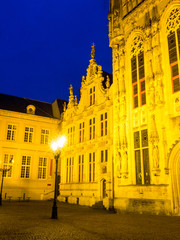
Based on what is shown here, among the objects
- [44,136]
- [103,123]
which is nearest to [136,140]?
[103,123]

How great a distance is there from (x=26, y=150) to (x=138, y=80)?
67.0 feet

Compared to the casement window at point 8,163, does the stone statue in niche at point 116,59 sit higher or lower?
higher

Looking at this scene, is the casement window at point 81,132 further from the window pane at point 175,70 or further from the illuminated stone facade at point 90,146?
the window pane at point 175,70

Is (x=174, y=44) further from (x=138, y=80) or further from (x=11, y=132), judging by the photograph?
(x=11, y=132)

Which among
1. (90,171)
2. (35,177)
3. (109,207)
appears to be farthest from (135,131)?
(35,177)

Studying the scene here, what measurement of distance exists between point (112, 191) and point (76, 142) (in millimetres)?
9398

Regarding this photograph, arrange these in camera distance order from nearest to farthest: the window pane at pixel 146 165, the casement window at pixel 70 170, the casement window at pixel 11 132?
the window pane at pixel 146 165 → the casement window at pixel 70 170 → the casement window at pixel 11 132

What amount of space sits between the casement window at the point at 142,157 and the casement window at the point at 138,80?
8.45 ft

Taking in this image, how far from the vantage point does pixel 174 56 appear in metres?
16.0

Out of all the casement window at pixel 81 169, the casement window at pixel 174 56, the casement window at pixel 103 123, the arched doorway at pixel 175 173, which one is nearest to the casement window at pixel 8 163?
the casement window at pixel 81 169

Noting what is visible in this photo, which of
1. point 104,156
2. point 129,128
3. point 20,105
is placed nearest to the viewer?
point 129,128

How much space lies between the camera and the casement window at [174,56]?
15562mm

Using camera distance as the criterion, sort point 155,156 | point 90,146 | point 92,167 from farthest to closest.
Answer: point 90,146 < point 92,167 < point 155,156

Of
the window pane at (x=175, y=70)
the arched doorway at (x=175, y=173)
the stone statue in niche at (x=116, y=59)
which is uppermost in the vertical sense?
the stone statue in niche at (x=116, y=59)
